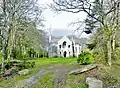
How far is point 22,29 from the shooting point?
116 ft

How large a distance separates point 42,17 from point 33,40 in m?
6.74

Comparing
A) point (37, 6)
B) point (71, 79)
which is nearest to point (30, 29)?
point (37, 6)

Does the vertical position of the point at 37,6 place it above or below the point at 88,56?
above

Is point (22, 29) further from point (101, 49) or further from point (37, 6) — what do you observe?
point (101, 49)

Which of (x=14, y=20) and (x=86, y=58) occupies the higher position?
(x=14, y=20)

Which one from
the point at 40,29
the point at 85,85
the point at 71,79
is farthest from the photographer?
the point at 40,29

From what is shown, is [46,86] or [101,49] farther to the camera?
[101,49]

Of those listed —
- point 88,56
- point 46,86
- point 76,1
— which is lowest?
point 46,86

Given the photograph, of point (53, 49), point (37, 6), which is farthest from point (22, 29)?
point (53, 49)

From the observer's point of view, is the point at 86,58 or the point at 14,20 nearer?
the point at 86,58

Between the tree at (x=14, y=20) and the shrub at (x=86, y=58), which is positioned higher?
the tree at (x=14, y=20)

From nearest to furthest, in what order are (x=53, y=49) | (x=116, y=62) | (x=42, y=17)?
(x=116, y=62) → (x=42, y=17) → (x=53, y=49)

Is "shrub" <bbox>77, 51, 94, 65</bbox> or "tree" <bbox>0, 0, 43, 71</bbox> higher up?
"tree" <bbox>0, 0, 43, 71</bbox>

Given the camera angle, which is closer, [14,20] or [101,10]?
[101,10]
